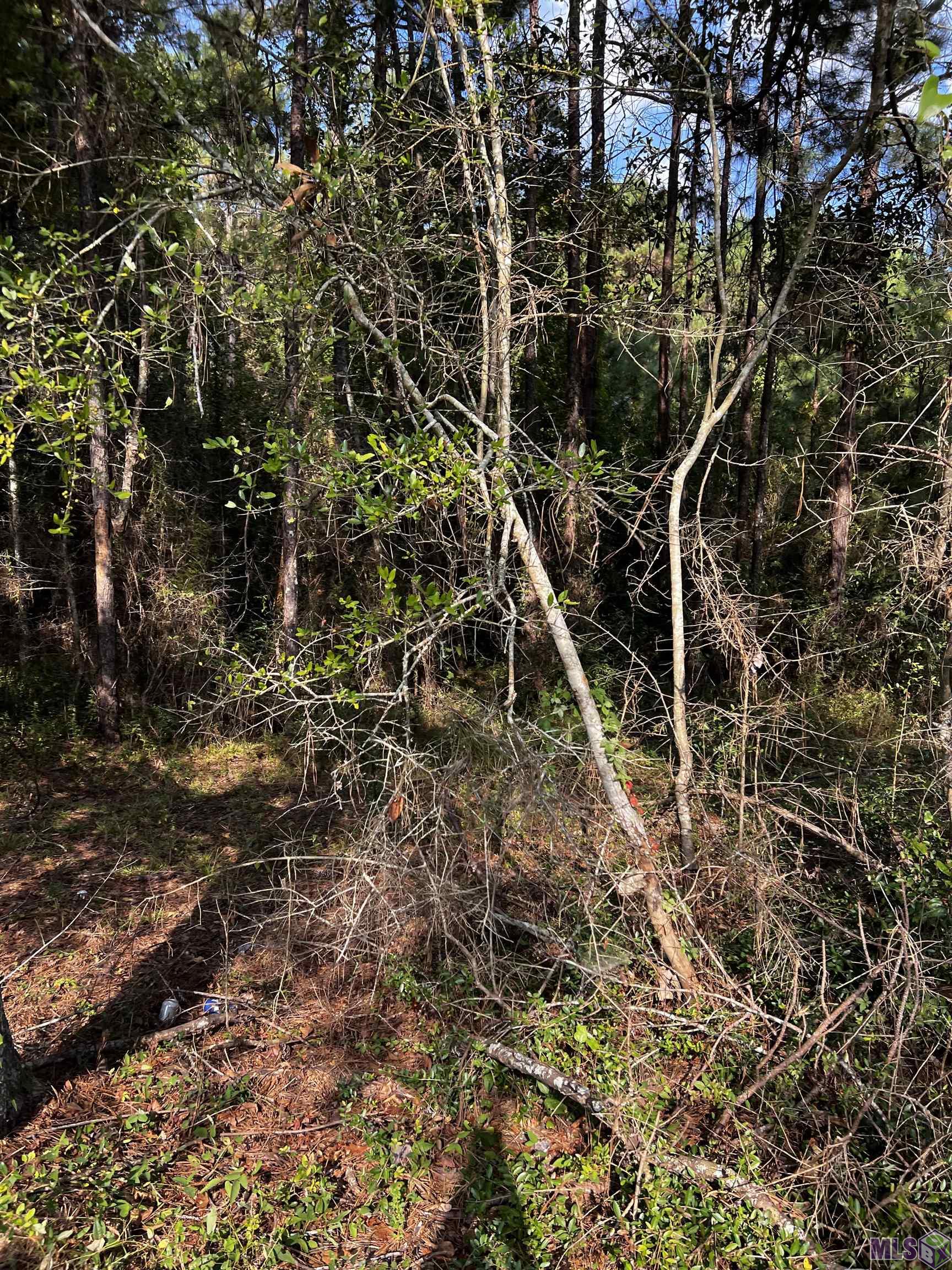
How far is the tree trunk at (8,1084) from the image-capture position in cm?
322

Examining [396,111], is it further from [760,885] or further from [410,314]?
[760,885]

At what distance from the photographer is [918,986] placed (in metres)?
3.25

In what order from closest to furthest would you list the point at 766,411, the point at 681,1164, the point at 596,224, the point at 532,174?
the point at 681,1164, the point at 532,174, the point at 596,224, the point at 766,411

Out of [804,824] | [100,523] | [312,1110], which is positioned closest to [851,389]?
[804,824]

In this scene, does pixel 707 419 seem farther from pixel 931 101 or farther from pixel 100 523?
pixel 100 523

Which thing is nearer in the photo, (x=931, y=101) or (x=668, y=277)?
(x=931, y=101)

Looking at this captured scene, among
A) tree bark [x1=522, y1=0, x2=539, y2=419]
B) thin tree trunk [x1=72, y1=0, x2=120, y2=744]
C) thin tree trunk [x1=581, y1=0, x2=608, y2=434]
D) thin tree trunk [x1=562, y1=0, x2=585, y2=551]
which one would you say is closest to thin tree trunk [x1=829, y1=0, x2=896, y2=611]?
thin tree trunk [x1=581, y1=0, x2=608, y2=434]

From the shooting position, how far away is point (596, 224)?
295 inches

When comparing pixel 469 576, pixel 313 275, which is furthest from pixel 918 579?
pixel 313 275

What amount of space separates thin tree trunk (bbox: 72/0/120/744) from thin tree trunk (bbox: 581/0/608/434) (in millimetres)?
4473

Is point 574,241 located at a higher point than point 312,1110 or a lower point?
higher

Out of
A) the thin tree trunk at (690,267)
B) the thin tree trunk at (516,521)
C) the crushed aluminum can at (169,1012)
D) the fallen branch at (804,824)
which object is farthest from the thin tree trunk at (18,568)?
the fallen branch at (804,824)

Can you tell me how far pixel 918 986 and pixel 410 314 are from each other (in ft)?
16.5

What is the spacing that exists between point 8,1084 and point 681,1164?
3.01 m
